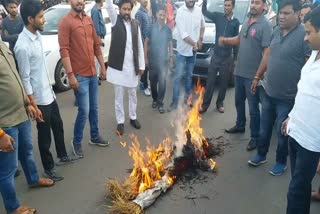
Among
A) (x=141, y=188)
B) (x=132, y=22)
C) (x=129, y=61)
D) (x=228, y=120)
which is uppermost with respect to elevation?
(x=132, y=22)

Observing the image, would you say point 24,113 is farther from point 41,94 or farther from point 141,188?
point 141,188

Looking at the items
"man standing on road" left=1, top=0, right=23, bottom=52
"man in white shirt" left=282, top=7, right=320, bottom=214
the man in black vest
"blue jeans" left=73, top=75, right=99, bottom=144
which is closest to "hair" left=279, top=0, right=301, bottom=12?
"man in white shirt" left=282, top=7, right=320, bottom=214

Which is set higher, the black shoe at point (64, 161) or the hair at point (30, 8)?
the hair at point (30, 8)

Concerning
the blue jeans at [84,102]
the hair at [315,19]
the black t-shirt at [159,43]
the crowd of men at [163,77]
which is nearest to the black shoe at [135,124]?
the crowd of men at [163,77]

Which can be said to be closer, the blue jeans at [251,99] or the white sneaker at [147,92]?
the blue jeans at [251,99]

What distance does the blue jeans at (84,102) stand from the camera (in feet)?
15.1

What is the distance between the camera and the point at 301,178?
2939 millimetres

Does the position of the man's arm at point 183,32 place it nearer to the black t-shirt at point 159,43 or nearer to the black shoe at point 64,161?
the black t-shirt at point 159,43

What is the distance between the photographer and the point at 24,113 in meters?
3.34

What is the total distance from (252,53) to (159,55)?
221 cm

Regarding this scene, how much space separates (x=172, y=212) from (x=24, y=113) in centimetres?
190

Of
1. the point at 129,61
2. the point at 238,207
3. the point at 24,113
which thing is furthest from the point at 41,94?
the point at 238,207

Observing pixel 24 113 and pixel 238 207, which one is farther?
pixel 238 207

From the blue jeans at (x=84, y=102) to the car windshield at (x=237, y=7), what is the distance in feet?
15.3
